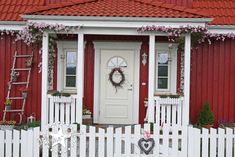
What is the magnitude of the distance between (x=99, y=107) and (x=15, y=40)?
330 centimetres

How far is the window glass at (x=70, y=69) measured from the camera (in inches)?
550

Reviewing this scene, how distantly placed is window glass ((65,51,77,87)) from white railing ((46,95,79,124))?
1733 millimetres

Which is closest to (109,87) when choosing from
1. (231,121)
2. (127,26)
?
(127,26)

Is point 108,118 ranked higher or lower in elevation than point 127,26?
lower

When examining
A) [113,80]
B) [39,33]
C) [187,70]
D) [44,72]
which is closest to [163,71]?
[113,80]

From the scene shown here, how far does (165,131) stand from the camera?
8234mm

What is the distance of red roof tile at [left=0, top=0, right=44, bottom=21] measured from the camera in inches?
526

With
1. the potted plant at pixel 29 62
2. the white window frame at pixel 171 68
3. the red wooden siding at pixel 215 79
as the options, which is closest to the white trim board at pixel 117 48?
the white window frame at pixel 171 68

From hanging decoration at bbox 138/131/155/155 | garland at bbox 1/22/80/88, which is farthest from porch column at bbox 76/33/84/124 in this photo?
hanging decoration at bbox 138/131/155/155

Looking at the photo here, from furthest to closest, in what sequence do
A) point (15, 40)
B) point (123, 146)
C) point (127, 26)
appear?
Answer: point (15, 40) < point (127, 26) < point (123, 146)

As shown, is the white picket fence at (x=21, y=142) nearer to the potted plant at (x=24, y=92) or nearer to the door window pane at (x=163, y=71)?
the potted plant at (x=24, y=92)

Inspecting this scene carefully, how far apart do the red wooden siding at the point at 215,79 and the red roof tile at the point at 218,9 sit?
26.0 inches

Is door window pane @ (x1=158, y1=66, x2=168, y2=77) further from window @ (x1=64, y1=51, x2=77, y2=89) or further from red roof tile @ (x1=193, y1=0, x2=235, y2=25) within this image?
window @ (x1=64, y1=51, x2=77, y2=89)

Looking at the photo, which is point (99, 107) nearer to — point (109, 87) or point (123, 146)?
point (109, 87)
